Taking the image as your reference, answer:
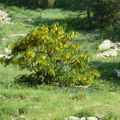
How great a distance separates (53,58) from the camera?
1741 centimetres

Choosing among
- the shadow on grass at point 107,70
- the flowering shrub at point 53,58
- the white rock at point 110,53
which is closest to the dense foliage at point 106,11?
the white rock at point 110,53

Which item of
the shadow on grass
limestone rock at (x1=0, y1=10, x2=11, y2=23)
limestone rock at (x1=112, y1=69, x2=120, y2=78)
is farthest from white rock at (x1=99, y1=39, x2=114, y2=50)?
limestone rock at (x1=0, y1=10, x2=11, y2=23)

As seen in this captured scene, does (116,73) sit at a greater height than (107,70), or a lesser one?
greater

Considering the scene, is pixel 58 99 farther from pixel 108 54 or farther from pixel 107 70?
pixel 108 54

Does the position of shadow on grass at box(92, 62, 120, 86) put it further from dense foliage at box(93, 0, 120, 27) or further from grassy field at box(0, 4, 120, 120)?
dense foliage at box(93, 0, 120, 27)

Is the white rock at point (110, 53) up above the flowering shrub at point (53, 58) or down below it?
below

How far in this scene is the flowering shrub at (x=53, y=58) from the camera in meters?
17.2

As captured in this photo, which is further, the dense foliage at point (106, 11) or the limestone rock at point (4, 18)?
the limestone rock at point (4, 18)

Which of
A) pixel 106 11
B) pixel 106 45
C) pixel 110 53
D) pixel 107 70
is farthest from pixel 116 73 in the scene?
pixel 106 11

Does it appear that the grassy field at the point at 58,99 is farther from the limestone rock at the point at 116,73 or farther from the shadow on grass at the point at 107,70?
the limestone rock at the point at 116,73

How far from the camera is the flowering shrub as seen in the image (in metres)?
17.2

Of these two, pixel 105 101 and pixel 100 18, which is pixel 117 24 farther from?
pixel 105 101

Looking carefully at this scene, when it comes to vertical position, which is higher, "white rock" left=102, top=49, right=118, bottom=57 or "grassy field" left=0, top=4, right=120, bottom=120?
"grassy field" left=0, top=4, right=120, bottom=120

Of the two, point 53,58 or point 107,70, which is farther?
point 107,70
